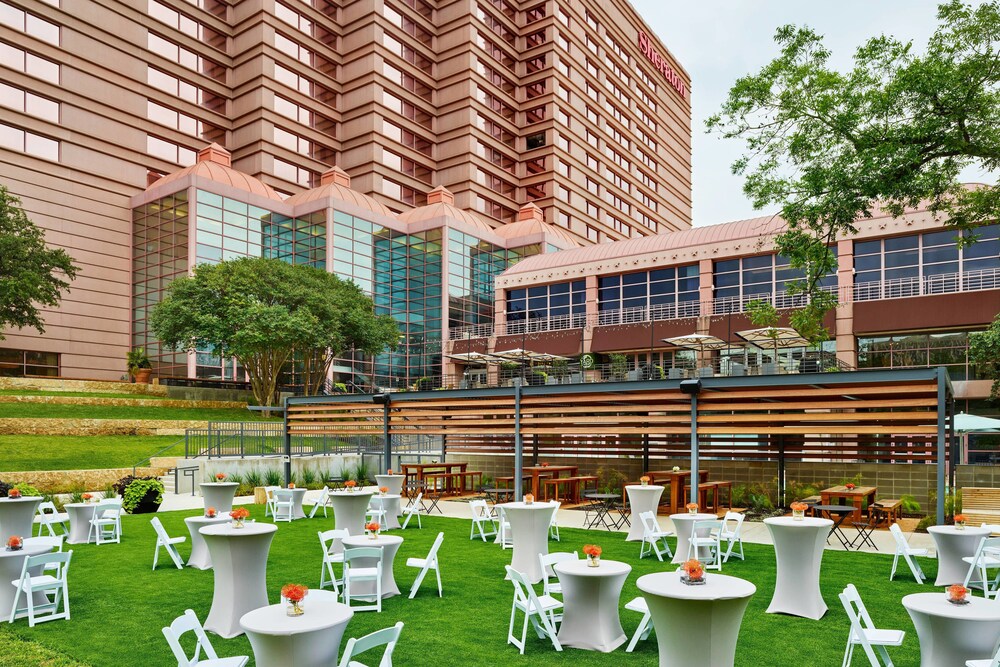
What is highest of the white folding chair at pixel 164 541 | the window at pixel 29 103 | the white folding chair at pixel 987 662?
the window at pixel 29 103

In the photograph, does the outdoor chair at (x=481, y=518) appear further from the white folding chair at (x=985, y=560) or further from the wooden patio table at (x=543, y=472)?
the white folding chair at (x=985, y=560)

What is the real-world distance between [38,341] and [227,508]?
36519 millimetres

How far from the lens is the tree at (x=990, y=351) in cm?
2345

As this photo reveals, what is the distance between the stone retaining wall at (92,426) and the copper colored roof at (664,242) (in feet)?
64.6

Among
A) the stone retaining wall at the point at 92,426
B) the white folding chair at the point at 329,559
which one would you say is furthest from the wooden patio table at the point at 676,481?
the stone retaining wall at the point at 92,426

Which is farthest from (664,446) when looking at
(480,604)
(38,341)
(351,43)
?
(351,43)

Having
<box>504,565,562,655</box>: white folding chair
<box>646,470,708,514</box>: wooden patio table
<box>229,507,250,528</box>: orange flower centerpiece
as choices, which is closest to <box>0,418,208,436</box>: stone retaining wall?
<box>646,470,708,514</box>: wooden patio table

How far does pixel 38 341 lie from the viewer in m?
44.0

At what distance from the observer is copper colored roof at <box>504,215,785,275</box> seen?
3272 cm

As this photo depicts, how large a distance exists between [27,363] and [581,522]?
134 ft

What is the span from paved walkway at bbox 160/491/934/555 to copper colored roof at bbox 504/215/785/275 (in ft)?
55.3

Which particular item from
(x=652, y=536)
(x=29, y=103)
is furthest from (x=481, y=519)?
(x=29, y=103)

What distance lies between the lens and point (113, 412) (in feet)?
103

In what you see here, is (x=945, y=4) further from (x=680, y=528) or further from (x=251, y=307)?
(x=251, y=307)
